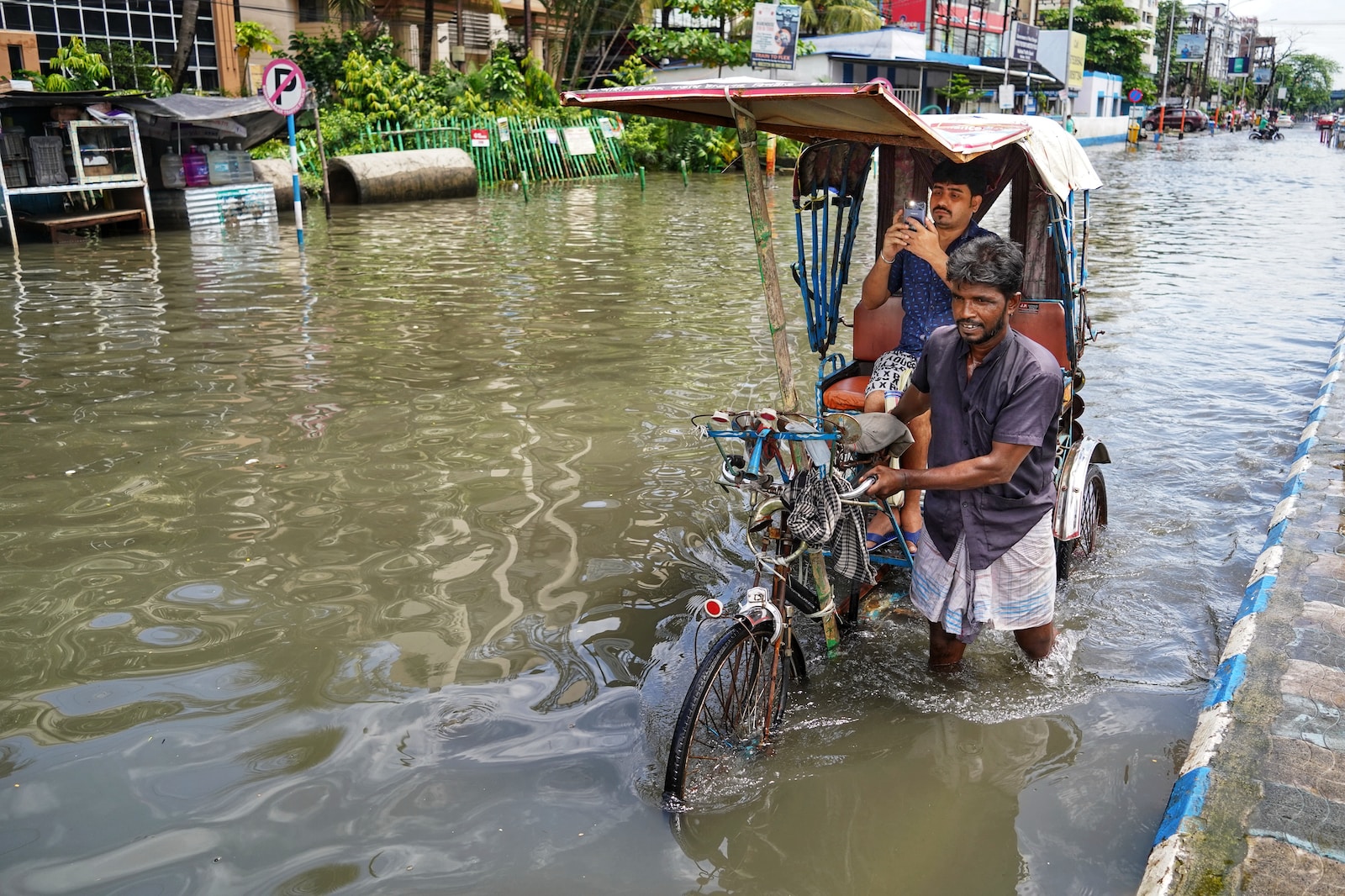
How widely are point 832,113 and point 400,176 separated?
18.4 metres

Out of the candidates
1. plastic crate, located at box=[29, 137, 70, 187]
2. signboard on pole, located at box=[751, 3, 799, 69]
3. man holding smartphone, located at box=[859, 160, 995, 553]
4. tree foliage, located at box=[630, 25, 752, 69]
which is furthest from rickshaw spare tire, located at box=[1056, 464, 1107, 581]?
tree foliage, located at box=[630, 25, 752, 69]

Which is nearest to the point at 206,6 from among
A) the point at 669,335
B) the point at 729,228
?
the point at 729,228

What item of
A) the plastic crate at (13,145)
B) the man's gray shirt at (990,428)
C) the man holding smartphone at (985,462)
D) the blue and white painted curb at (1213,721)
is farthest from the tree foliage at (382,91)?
the man's gray shirt at (990,428)

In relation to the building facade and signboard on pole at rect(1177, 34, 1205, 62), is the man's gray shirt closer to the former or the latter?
the building facade

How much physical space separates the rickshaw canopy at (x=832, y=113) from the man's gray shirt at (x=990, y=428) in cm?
66

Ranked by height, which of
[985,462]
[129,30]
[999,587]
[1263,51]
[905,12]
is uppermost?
[1263,51]

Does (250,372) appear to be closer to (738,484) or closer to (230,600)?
(230,600)

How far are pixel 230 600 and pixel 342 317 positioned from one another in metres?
6.19

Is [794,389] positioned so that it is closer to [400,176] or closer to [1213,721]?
[1213,721]

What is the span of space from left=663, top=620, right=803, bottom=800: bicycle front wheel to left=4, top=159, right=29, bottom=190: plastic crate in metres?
15.1

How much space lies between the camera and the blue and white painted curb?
2949 millimetres

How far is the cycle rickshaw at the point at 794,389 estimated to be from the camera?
3.43 meters

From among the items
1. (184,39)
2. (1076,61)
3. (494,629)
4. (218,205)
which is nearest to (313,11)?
(184,39)

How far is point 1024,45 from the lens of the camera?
46875mm
